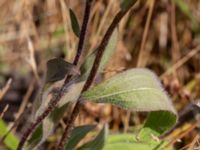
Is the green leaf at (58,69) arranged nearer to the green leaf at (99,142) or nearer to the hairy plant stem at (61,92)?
the hairy plant stem at (61,92)

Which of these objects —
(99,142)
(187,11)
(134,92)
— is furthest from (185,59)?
(134,92)

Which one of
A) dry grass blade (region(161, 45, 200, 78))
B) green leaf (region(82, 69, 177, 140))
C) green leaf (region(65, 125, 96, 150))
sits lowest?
dry grass blade (region(161, 45, 200, 78))

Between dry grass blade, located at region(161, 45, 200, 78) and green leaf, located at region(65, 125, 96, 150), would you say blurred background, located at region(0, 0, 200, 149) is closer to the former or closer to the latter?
dry grass blade, located at region(161, 45, 200, 78)

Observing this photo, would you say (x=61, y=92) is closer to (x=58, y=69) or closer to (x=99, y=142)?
(x=58, y=69)

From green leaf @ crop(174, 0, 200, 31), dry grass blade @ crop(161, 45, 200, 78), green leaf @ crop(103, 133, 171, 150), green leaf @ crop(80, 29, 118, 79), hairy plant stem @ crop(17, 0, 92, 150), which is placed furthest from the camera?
green leaf @ crop(174, 0, 200, 31)

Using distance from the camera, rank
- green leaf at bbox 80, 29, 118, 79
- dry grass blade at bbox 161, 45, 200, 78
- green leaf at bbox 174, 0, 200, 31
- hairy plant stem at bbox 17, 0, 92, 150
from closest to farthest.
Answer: hairy plant stem at bbox 17, 0, 92, 150 < green leaf at bbox 80, 29, 118, 79 < dry grass blade at bbox 161, 45, 200, 78 < green leaf at bbox 174, 0, 200, 31

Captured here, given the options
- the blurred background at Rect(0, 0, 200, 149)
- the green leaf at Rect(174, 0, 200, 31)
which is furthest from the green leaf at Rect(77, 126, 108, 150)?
the green leaf at Rect(174, 0, 200, 31)

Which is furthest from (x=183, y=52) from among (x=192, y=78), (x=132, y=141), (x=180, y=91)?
(x=132, y=141)
